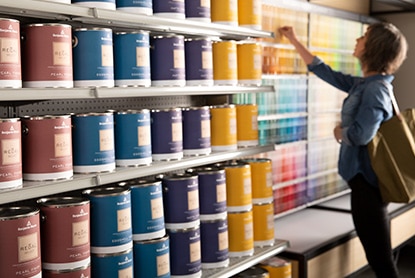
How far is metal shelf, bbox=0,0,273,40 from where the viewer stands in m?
1.94

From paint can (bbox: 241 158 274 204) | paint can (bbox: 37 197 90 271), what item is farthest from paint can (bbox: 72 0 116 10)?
paint can (bbox: 241 158 274 204)

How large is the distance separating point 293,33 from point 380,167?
1.22 meters

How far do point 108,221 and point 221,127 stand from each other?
2.73 ft

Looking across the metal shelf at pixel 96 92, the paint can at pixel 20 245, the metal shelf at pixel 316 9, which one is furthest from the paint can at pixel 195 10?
the metal shelf at pixel 316 9

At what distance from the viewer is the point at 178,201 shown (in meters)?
2.63

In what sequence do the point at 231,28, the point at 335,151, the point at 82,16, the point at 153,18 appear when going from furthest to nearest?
the point at 335,151
the point at 231,28
the point at 153,18
the point at 82,16

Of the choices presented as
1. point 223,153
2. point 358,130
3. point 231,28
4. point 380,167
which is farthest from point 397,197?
point 231,28

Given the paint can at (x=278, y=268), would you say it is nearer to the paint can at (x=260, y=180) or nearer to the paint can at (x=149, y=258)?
the paint can at (x=260, y=180)

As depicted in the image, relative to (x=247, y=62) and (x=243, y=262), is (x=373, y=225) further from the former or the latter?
(x=247, y=62)

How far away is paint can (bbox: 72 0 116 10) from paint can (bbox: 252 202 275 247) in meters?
1.38

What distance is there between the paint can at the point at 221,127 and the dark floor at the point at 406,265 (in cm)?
258

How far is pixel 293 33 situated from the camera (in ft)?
13.5

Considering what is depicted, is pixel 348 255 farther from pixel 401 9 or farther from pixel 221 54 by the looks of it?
pixel 401 9

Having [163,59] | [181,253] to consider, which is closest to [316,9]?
[163,59]
